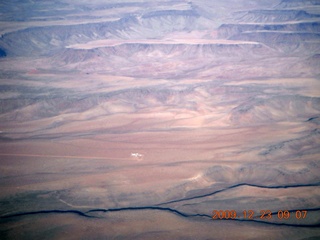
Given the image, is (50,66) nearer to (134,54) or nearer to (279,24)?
(134,54)

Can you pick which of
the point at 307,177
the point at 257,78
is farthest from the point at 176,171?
the point at 257,78
